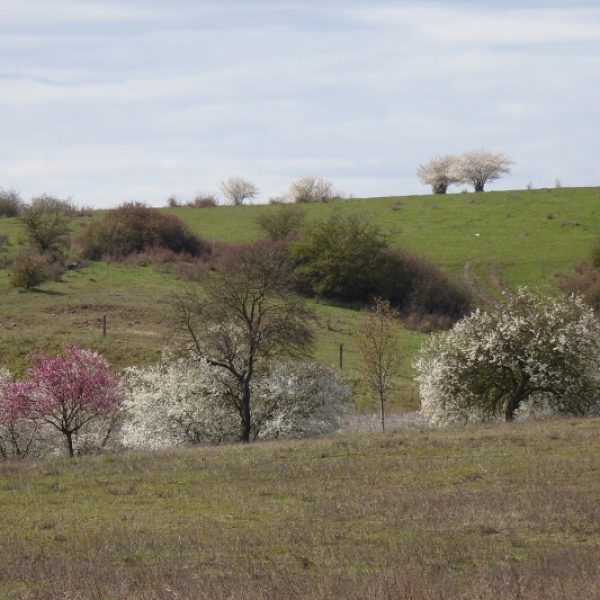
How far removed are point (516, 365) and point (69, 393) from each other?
16.2m

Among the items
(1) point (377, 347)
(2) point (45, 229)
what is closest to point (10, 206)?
(2) point (45, 229)

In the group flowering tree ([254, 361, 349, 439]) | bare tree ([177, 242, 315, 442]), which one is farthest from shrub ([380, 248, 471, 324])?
bare tree ([177, 242, 315, 442])

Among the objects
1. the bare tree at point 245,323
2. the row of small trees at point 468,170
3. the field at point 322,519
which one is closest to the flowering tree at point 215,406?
the bare tree at point 245,323

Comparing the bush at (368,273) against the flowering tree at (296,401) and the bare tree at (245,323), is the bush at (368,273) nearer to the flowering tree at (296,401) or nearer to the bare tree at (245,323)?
the flowering tree at (296,401)

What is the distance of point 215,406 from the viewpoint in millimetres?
37531

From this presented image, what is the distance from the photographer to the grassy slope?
41.6 ft

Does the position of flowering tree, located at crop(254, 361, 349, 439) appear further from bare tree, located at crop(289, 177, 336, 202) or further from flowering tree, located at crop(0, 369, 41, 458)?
bare tree, located at crop(289, 177, 336, 202)

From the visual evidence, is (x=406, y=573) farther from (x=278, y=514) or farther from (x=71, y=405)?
(x=71, y=405)

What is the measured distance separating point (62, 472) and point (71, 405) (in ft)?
35.1

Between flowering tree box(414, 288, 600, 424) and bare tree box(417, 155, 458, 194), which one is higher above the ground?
bare tree box(417, 155, 458, 194)

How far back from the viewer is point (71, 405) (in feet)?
120

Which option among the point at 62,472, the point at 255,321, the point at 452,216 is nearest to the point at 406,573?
the point at 62,472

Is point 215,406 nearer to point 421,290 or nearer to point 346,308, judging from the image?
point 346,308

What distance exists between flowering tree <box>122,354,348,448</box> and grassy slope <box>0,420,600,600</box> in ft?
24.6
